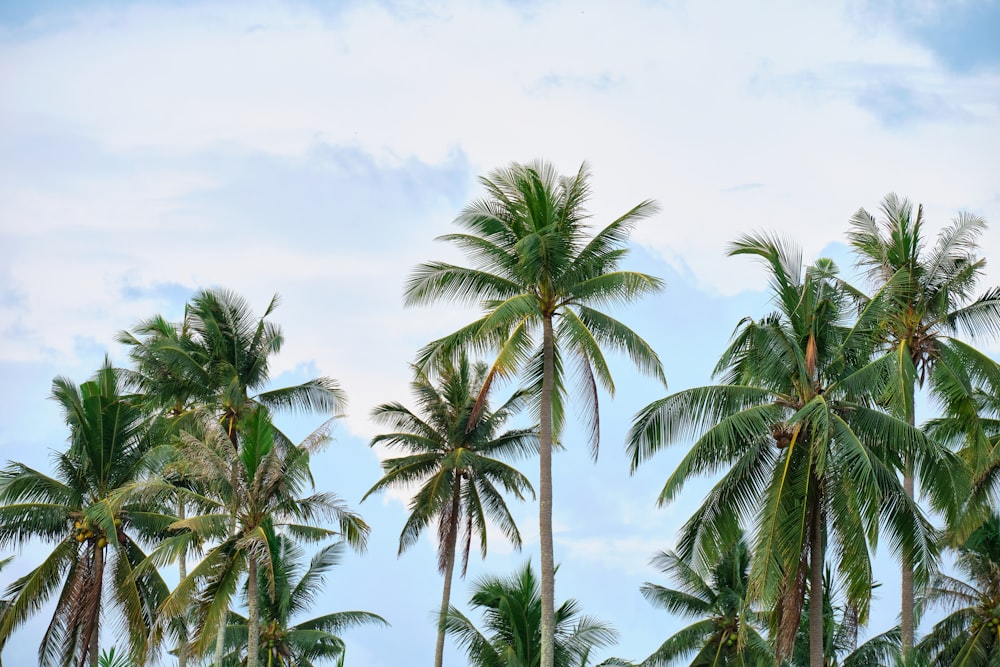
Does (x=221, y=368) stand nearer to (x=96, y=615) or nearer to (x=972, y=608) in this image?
(x=96, y=615)

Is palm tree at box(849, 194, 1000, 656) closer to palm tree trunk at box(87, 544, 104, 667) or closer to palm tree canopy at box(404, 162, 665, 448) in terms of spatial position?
palm tree canopy at box(404, 162, 665, 448)

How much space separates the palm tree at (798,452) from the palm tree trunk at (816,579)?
0.03m

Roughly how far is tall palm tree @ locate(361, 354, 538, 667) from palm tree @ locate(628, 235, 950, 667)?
48.0ft

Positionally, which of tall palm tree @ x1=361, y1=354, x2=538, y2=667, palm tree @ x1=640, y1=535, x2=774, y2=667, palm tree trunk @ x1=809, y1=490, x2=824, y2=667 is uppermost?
tall palm tree @ x1=361, y1=354, x2=538, y2=667

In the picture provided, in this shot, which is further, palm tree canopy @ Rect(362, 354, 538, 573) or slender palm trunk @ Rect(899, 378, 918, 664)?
palm tree canopy @ Rect(362, 354, 538, 573)

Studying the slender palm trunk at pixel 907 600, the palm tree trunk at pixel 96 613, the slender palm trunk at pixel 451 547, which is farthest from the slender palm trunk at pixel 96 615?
the slender palm trunk at pixel 907 600

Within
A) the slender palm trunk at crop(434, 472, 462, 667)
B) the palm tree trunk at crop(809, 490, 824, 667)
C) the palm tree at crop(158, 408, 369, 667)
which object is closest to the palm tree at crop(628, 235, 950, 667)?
the palm tree trunk at crop(809, 490, 824, 667)

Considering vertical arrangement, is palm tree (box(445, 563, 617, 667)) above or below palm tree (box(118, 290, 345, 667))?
below

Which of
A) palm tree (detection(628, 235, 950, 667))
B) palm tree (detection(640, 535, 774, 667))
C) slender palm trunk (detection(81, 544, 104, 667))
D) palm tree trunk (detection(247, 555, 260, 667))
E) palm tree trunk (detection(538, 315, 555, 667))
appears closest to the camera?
palm tree (detection(628, 235, 950, 667))

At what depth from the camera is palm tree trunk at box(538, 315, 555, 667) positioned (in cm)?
2775

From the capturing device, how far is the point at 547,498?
2909 centimetres

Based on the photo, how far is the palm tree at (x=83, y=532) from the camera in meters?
33.1

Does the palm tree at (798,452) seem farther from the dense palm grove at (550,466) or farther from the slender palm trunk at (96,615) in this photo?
the slender palm trunk at (96,615)

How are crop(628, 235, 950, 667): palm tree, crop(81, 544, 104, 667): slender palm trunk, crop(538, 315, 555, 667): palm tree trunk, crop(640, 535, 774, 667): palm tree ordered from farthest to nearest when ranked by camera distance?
crop(640, 535, 774, 667): palm tree → crop(81, 544, 104, 667): slender palm trunk → crop(538, 315, 555, 667): palm tree trunk → crop(628, 235, 950, 667): palm tree
